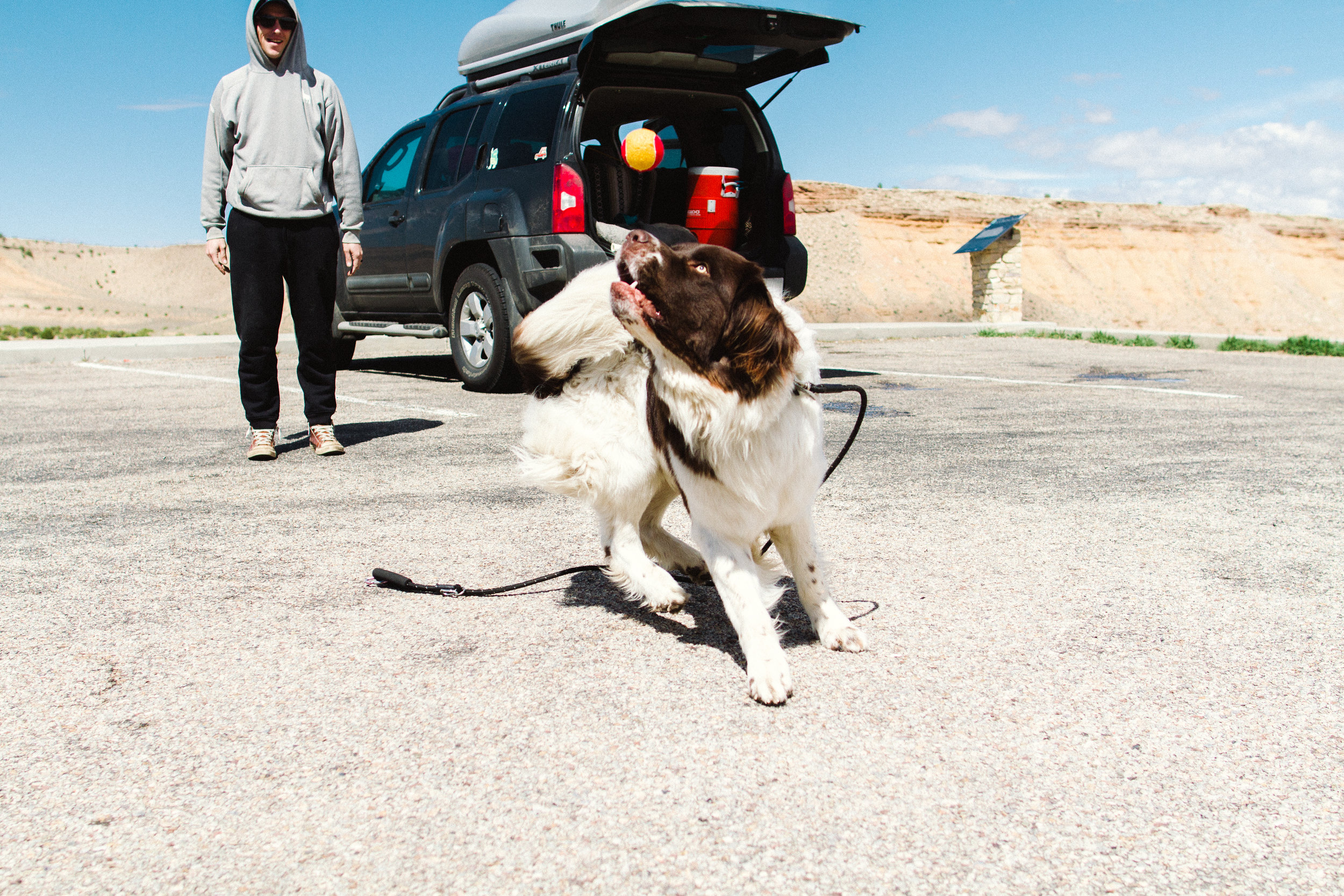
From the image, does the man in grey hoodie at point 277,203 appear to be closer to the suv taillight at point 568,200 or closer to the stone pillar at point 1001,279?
the suv taillight at point 568,200

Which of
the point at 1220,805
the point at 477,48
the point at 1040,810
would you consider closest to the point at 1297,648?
the point at 1220,805

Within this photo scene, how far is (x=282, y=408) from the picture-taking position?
7613 millimetres

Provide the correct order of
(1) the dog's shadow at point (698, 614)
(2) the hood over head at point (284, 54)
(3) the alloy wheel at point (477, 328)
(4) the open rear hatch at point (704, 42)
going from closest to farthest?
(1) the dog's shadow at point (698, 614) < (2) the hood over head at point (284, 54) < (4) the open rear hatch at point (704, 42) < (3) the alloy wheel at point (477, 328)

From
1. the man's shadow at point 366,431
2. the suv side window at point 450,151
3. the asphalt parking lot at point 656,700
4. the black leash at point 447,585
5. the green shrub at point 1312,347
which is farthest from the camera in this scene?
the green shrub at point 1312,347

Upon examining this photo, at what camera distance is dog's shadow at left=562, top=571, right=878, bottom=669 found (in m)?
2.78

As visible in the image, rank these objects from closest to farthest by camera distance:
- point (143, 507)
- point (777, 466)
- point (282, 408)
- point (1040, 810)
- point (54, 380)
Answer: point (1040, 810) < point (777, 466) < point (143, 507) < point (282, 408) < point (54, 380)

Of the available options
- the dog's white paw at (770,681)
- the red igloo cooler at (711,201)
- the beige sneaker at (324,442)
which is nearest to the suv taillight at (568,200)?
the red igloo cooler at (711,201)

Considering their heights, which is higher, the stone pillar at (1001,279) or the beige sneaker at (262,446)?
the stone pillar at (1001,279)

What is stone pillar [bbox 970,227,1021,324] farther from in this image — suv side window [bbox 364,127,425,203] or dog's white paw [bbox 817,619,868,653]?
dog's white paw [bbox 817,619,868,653]

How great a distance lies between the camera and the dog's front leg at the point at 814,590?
8.72 ft

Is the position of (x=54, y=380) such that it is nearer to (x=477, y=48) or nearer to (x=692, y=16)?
(x=477, y=48)

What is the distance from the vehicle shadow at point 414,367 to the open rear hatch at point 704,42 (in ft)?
11.5

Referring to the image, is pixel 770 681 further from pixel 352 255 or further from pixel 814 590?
pixel 352 255

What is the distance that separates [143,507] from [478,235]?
3.96m
